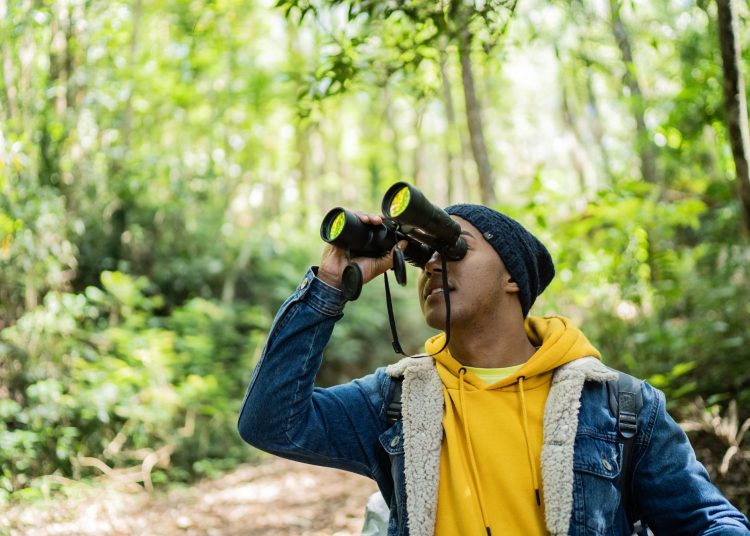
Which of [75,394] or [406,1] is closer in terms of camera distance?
[406,1]

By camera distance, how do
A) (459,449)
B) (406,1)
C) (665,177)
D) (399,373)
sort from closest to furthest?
(459,449) < (399,373) < (406,1) < (665,177)

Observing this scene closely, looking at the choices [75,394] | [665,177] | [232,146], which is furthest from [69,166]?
[665,177]

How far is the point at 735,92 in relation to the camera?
3.02 m

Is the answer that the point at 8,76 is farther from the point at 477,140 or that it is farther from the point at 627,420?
the point at 627,420

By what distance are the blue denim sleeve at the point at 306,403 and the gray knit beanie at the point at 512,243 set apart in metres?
0.55

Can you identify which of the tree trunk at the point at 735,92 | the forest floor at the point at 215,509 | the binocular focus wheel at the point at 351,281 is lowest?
the forest floor at the point at 215,509

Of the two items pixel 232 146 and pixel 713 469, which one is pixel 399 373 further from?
pixel 232 146

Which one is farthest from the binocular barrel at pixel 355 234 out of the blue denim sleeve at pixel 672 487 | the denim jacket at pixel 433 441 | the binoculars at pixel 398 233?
the blue denim sleeve at pixel 672 487

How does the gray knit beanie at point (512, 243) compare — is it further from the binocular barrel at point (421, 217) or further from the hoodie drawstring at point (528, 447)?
the hoodie drawstring at point (528, 447)

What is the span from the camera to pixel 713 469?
3.91m

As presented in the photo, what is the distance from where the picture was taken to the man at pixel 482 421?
186 cm

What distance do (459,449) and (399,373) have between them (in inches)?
12.7

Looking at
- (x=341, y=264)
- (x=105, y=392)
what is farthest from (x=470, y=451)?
(x=105, y=392)

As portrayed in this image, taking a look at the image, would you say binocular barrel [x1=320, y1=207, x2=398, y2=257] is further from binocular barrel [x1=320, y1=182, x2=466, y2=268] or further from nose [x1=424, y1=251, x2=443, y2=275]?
nose [x1=424, y1=251, x2=443, y2=275]
